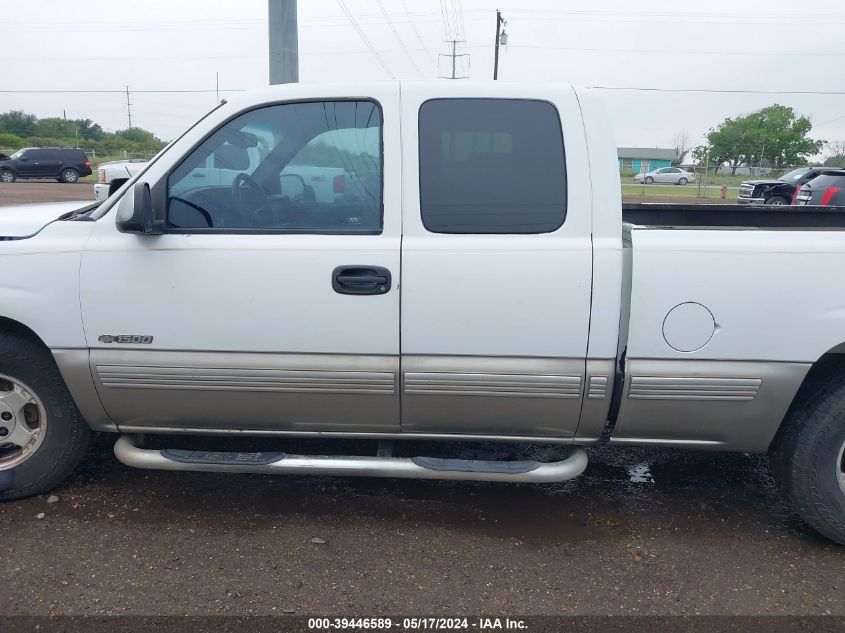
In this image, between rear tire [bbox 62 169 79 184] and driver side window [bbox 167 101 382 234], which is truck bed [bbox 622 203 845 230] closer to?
driver side window [bbox 167 101 382 234]

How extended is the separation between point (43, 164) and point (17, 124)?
118 ft

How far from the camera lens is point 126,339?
304cm

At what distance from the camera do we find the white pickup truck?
286 cm

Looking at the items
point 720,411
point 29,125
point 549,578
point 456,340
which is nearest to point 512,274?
point 456,340

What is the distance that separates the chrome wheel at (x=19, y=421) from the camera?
10.6 feet

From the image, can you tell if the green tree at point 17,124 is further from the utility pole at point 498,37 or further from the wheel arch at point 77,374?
the wheel arch at point 77,374

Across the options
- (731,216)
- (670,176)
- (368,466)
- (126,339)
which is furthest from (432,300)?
(670,176)

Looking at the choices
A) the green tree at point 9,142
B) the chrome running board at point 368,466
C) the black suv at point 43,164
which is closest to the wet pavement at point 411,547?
the chrome running board at point 368,466

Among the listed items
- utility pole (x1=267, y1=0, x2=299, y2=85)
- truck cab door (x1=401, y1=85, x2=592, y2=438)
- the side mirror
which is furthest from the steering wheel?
utility pole (x1=267, y1=0, x2=299, y2=85)

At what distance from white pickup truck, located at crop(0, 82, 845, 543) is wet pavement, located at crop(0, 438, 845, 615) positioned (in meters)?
0.33

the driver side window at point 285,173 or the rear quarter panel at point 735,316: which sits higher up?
the driver side window at point 285,173

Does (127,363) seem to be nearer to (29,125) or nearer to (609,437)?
(609,437)

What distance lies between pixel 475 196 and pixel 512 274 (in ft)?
1.25

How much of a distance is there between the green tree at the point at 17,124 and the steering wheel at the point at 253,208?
65.7 metres
